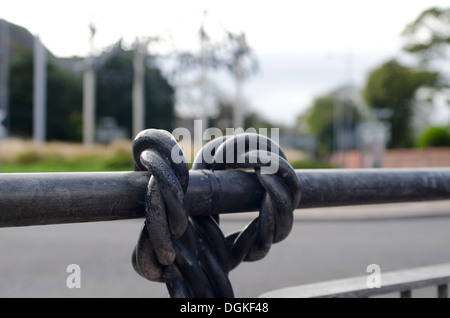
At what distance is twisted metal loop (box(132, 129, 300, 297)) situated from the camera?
0.56m

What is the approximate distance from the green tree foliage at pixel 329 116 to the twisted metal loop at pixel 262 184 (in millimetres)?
57878

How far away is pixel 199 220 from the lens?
654 mm

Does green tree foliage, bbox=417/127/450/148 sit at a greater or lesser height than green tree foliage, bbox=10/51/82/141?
lesser

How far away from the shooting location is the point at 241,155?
671mm

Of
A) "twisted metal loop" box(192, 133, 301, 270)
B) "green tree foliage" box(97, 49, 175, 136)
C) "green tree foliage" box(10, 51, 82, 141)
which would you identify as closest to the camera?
"twisted metal loop" box(192, 133, 301, 270)

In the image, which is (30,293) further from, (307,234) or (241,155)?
(307,234)

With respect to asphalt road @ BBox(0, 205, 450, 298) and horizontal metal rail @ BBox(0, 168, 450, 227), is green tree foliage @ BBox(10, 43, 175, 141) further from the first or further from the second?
horizontal metal rail @ BBox(0, 168, 450, 227)

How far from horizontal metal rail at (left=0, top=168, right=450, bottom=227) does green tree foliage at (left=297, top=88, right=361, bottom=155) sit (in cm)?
5775

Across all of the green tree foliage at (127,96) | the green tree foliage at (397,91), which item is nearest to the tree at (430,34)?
the green tree foliage at (397,91)

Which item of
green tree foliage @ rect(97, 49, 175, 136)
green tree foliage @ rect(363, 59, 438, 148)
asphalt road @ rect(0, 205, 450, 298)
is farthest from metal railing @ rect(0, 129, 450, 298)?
green tree foliage @ rect(363, 59, 438, 148)

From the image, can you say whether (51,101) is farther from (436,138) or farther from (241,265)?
(241,265)

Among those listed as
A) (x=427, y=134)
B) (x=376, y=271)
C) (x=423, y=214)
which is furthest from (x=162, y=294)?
(x=427, y=134)

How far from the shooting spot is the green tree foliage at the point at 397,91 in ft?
123

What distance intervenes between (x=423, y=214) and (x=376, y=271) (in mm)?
11452
